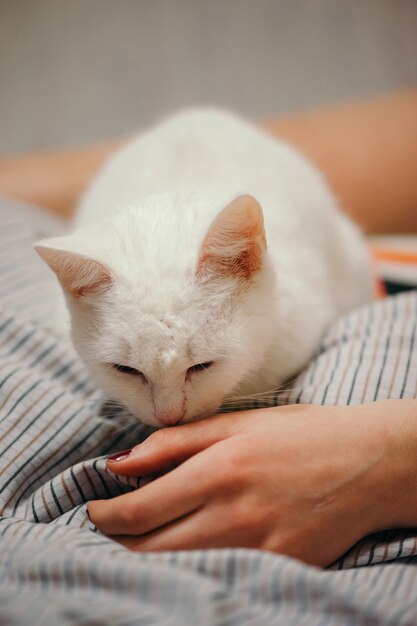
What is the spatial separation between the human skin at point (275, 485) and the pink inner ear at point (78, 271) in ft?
0.81

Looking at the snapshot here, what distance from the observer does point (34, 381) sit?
85 centimetres

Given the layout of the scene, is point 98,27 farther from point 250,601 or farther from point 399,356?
point 250,601

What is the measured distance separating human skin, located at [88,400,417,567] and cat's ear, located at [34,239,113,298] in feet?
0.81

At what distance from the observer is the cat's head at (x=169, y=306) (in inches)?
30.3

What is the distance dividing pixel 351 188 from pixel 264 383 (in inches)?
48.2

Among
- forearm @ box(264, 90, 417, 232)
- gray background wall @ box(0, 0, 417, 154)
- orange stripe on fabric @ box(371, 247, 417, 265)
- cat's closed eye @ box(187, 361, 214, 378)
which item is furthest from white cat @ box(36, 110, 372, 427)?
gray background wall @ box(0, 0, 417, 154)

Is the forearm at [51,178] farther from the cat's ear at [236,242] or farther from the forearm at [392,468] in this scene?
the forearm at [392,468]

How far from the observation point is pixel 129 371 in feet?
2.77

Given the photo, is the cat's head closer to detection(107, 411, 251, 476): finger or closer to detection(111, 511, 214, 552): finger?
detection(107, 411, 251, 476): finger

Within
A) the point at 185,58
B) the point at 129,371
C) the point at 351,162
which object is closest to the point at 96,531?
the point at 129,371

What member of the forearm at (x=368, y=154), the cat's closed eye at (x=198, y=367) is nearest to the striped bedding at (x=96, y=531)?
the cat's closed eye at (x=198, y=367)

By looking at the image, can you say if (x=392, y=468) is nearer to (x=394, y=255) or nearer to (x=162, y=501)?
(x=162, y=501)

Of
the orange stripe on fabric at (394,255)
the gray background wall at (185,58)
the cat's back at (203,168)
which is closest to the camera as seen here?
the cat's back at (203,168)

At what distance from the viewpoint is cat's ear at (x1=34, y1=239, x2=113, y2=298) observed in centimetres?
76
